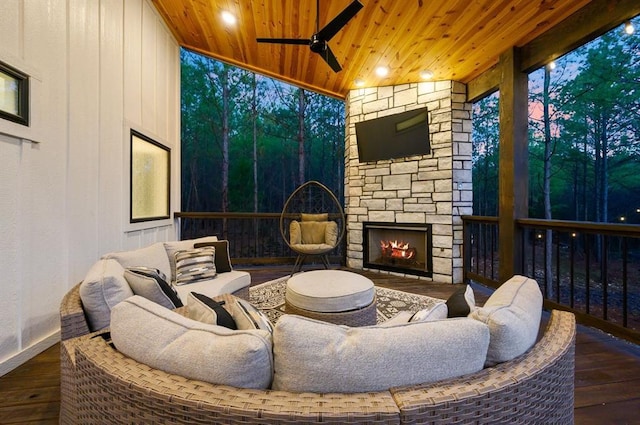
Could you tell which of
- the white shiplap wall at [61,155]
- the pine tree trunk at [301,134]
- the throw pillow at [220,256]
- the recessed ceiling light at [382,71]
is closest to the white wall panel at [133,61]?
the white shiplap wall at [61,155]

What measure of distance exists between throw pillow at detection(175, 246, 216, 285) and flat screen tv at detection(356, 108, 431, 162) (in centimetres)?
309

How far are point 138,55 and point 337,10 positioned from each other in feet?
7.81

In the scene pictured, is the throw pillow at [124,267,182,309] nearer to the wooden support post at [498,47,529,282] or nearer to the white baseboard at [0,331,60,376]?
the white baseboard at [0,331,60,376]

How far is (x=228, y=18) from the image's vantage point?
3.61m

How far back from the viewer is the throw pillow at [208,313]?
1.02 metres

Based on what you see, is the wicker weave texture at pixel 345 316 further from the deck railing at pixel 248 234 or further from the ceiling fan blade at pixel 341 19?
the deck railing at pixel 248 234

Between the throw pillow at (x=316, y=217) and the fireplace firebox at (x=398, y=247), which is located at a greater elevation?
the throw pillow at (x=316, y=217)

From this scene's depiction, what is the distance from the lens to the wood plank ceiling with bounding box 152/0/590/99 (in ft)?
9.39

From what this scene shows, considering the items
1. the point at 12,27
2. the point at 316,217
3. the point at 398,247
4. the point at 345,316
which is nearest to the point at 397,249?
the point at 398,247

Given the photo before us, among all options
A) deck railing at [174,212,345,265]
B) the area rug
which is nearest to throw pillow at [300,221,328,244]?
deck railing at [174,212,345,265]

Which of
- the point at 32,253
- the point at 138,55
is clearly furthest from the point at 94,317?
the point at 138,55

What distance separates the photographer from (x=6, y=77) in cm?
189

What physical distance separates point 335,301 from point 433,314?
1251mm

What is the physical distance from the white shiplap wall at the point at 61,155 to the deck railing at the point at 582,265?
430 cm
